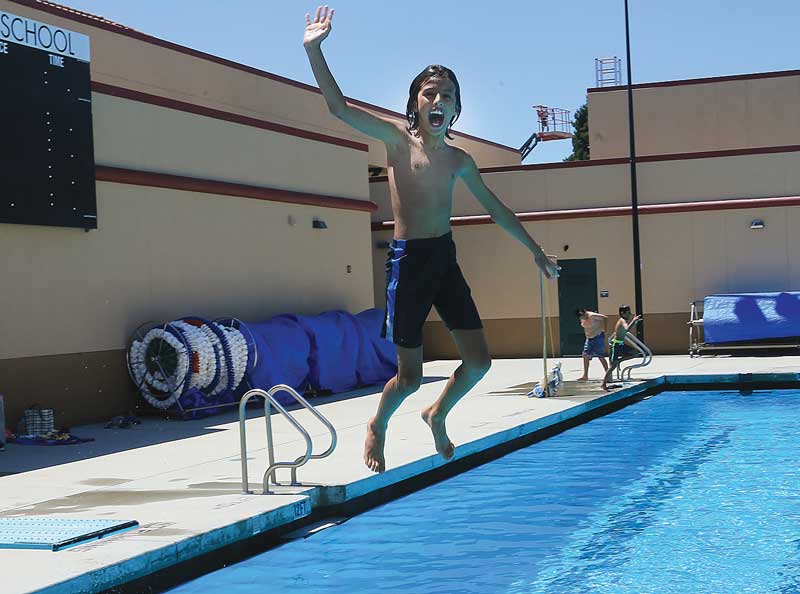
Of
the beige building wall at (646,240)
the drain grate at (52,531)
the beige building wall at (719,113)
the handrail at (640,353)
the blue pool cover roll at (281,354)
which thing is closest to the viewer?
the drain grate at (52,531)

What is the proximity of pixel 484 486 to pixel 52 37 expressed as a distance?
7628mm

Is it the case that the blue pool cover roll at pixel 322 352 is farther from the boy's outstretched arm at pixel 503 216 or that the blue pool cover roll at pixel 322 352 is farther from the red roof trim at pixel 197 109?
the boy's outstretched arm at pixel 503 216

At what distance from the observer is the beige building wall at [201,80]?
66.1 feet

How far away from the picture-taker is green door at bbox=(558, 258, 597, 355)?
77.0ft

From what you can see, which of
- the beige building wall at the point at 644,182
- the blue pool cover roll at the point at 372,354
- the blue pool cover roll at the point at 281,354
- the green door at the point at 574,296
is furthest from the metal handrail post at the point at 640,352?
the beige building wall at the point at 644,182

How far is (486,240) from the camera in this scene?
2411 cm

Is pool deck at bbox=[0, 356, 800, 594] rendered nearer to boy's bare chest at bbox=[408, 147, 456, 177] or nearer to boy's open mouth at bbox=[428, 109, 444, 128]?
boy's bare chest at bbox=[408, 147, 456, 177]

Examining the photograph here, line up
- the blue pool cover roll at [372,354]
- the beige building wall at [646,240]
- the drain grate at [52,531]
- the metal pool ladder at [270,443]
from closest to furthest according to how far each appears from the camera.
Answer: the drain grate at [52,531], the metal pool ladder at [270,443], the blue pool cover roll at [372,354], the beige building wall at [646,240]

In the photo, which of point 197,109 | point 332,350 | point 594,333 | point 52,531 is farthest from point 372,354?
point 52,531

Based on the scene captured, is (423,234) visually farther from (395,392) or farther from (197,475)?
(197,475)

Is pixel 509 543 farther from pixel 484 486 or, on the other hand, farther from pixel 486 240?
pixel 486 240

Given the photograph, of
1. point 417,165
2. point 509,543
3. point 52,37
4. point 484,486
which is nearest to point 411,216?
point 417,165

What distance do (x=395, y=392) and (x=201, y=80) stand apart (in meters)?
18.0

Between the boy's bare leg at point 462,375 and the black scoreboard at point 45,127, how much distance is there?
7813 mm
